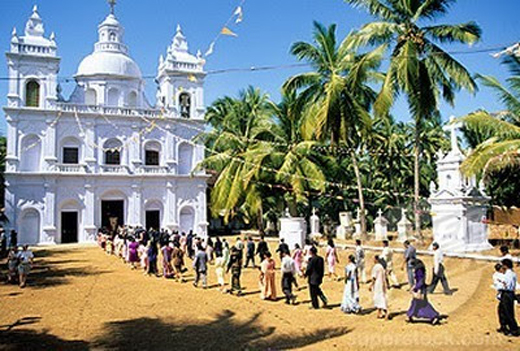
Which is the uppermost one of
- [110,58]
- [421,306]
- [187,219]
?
[110,58]

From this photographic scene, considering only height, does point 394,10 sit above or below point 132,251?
above

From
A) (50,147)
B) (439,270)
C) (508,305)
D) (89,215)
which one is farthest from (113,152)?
(508,305)

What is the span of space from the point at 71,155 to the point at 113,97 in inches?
202

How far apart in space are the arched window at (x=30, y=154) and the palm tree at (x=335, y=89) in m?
17.2

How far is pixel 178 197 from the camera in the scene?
31203mm

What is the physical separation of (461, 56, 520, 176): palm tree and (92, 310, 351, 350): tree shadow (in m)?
7.67

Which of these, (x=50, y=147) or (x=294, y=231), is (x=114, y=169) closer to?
(x=50, y=147)

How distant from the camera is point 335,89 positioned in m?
17.7

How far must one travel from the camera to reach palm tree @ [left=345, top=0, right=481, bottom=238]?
54.2 ft

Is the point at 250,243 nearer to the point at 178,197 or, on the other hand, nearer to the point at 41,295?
the point at 41,295

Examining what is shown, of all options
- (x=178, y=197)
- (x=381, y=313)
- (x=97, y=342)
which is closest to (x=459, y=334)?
(x=381, y=313)

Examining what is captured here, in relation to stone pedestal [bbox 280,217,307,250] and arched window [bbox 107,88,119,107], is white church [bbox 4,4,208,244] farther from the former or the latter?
stone pedestal [bbox 280,217,307,250]

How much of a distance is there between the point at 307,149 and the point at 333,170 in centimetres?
335

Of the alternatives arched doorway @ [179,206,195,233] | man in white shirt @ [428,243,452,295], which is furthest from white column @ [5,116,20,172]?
man in white shirt @ [428,243,452,295]
